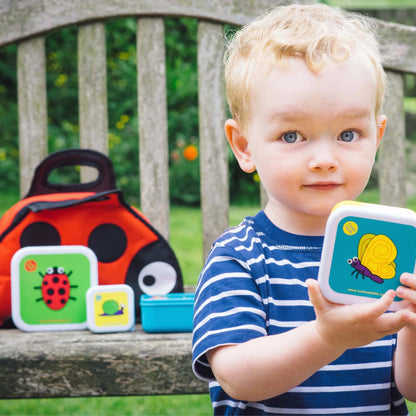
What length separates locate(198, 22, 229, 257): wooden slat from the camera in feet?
6.70

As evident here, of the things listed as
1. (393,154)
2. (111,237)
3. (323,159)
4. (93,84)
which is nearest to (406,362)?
(323,159)

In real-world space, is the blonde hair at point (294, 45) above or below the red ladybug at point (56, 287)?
above

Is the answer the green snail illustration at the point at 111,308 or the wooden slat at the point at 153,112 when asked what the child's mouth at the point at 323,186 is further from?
the wooden slat at the point at 153,112

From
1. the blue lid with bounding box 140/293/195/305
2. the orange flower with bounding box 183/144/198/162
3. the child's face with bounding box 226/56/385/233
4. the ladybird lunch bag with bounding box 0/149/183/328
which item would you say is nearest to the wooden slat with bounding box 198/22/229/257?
the ladybird lunch bag with bounding box 0/149/183/328

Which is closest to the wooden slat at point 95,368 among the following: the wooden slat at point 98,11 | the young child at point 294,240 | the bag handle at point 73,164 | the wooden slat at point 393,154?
the young child at point 294,240

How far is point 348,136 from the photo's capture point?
40.9 inches

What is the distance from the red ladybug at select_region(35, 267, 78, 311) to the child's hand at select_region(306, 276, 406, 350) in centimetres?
98

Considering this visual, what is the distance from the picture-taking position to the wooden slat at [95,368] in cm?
153

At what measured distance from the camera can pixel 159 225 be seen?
81.3 inches

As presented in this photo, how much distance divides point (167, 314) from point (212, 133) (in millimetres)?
654

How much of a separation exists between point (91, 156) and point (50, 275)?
1.25 ft

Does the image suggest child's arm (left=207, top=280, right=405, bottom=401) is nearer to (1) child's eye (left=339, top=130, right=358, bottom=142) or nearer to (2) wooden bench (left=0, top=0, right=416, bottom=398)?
(1) child's eye (left=339, top=130, right=358, bottom=142)

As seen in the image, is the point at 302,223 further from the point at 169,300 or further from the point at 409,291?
the point at 169,300

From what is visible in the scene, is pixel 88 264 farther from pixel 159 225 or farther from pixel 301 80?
pixel 301 80
